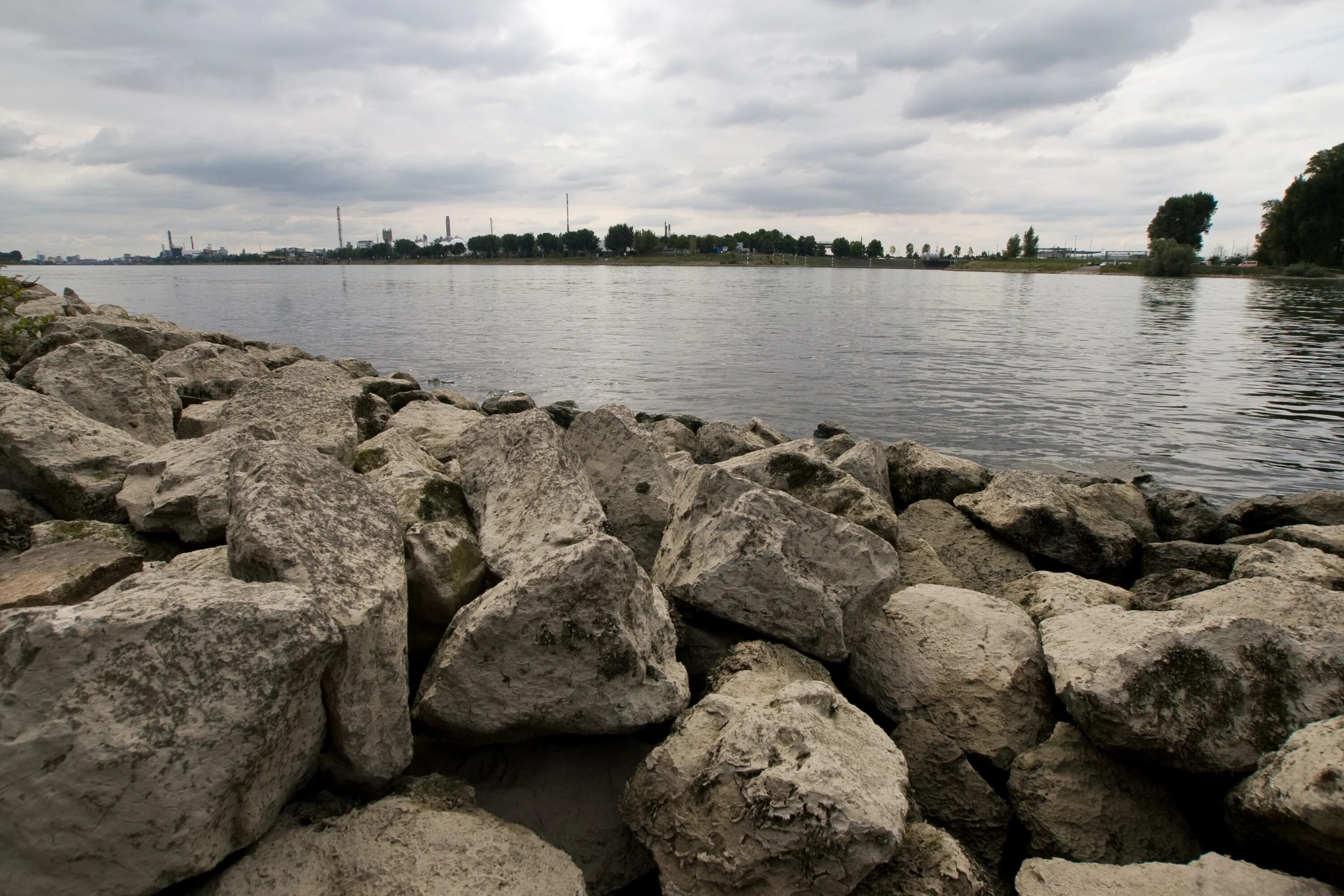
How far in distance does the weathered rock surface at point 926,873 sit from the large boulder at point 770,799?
11 cm

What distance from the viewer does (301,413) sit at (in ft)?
18.1

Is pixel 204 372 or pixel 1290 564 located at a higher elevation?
pixel 204 372

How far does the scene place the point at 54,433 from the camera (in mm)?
4906

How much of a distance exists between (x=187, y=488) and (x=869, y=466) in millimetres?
5478

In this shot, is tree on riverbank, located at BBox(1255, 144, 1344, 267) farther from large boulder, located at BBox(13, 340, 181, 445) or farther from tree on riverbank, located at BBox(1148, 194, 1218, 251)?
large boulder, located at BBox(13, 340, 181, 445)

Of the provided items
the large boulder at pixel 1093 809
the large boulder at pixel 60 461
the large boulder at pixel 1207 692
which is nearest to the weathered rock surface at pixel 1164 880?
the large boulder at pixel 1093 809

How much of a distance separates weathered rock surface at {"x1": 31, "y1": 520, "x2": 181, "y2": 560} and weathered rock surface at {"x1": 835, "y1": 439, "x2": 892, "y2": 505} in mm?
5130

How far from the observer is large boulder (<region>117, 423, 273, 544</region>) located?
4.06 metres

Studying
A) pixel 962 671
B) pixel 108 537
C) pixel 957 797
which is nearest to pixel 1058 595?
pixel 962 671

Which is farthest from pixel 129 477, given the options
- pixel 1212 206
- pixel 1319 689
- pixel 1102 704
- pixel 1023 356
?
pixel 1212 206

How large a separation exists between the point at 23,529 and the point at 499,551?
2.69m

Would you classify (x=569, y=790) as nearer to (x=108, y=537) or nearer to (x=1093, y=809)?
(x=1093, y=809)

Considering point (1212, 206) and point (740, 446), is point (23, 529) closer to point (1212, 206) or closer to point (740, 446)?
point (740, 446)

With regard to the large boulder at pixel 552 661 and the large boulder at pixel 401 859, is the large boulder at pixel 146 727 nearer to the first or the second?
the large boulder at pixel 401 859
